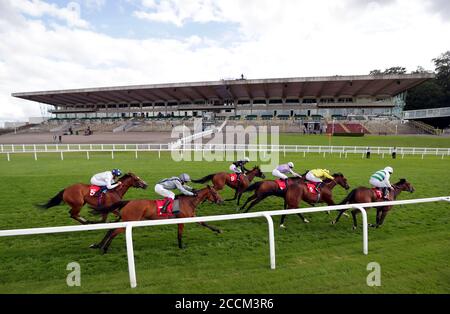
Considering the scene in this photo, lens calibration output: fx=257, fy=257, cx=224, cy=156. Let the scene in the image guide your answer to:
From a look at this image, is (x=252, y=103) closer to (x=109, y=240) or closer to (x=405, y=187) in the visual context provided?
(x=405, y=187)

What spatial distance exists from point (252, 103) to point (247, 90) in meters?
5.75

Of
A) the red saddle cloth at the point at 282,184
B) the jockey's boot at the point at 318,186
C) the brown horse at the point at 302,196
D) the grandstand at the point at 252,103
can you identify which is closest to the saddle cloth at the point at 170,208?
the brown horse at the point at 302,196

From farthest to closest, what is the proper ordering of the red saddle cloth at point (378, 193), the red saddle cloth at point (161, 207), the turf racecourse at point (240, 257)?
the red saddle cloth at point (378, 193) → the red saddle cloth at point (161, 207) → the turf racecourse at point (240, 257)

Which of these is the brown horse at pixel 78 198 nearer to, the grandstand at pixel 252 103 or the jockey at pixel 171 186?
the jockey at pixel 171 186

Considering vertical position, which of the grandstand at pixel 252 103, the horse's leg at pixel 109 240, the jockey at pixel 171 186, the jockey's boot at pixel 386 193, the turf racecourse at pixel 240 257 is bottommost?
the turf racecourse at pixel 240 257

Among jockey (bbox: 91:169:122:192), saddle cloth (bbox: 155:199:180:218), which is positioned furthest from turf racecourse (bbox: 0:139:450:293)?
jockey (bbox: 91:169:122:192)

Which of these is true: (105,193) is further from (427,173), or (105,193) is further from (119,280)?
(427,173)

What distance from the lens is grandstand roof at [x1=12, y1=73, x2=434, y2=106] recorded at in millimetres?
41750

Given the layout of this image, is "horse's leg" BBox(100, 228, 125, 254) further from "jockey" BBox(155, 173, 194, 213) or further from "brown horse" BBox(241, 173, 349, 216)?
"brown horse" BBox(241, 173, 349, 216)

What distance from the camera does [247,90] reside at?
1922 inches

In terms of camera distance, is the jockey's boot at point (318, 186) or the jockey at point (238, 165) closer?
the jockey's boot at point (318, 186)

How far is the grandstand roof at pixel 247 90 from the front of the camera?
41.8 m

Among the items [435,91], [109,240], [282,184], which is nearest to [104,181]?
[109,240]

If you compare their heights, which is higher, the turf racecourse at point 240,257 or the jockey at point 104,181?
the jockey at point 104,181
